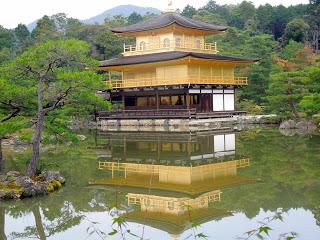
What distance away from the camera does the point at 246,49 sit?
46438mm

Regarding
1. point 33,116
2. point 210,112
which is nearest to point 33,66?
point 33,116

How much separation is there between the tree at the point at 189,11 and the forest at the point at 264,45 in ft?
0.12

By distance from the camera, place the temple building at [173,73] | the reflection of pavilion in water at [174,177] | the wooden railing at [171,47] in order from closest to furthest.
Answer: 1. the reflection of pavilion in water at [174,177]
2. the temple building at [173,73]
3. the wooden railing at [171,47]

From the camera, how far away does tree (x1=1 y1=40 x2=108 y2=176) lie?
41.4 ft

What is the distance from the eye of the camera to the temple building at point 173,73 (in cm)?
3503

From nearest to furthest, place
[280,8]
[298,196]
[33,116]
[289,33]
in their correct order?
[298,196]
[33,116]
[289,33]
[280,8]

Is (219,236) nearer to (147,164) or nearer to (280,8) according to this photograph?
(147,164)

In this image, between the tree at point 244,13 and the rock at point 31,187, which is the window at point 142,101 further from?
the tree at point 244,13

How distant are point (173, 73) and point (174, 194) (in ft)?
81.4

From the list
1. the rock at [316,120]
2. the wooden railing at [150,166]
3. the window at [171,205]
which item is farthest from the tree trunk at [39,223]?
the rock at [316,120]

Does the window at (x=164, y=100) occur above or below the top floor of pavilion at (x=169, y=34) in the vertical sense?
below

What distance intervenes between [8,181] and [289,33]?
53.6 metres

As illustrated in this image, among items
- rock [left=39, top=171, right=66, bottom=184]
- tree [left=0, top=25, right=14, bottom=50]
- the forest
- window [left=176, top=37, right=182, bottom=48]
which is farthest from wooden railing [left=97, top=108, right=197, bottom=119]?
tree [left=0, top=25, right=14, bottom=50]

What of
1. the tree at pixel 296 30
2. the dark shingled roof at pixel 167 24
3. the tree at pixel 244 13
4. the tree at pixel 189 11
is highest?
the tree at pixel 189 11
